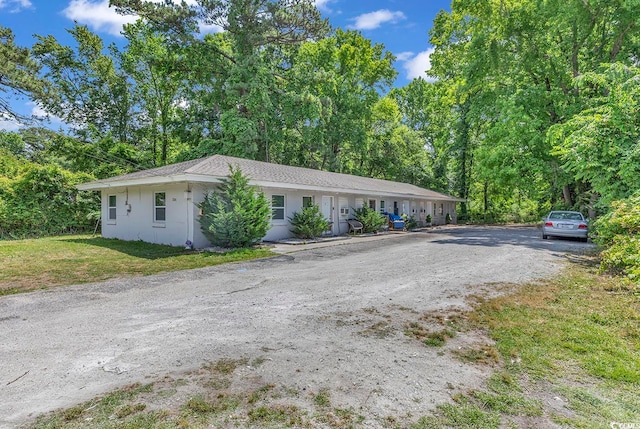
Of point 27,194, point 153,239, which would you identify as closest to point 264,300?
point 153,239

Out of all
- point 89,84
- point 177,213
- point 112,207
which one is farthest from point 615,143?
point 89,84

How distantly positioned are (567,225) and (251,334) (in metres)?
16.1

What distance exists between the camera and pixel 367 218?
1888 centimetres

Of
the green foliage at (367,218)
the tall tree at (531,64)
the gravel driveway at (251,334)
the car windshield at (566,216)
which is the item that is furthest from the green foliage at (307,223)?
the tall tree at (531,64)

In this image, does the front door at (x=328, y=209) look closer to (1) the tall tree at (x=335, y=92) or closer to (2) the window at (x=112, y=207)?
(1) the tall tree at (x=335, y=92)

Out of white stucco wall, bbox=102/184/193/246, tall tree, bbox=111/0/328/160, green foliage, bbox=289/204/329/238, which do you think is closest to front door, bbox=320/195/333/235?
green foliage, bbox=289/204/329/238

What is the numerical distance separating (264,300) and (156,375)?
2.62m

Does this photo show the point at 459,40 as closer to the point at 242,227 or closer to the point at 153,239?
the point at 242,227

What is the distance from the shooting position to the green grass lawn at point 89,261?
7.32 meters

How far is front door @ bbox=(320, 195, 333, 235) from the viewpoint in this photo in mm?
17219

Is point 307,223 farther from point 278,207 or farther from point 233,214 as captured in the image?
point 233,214

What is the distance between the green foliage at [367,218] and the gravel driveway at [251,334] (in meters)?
10.6

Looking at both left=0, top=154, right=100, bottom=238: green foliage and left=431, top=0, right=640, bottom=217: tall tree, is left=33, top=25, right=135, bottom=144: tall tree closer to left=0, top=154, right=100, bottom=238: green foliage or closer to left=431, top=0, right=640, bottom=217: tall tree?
left=0, top=154, right=100, bottom=238: green foliage

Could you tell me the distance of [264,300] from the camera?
18.6 ft
